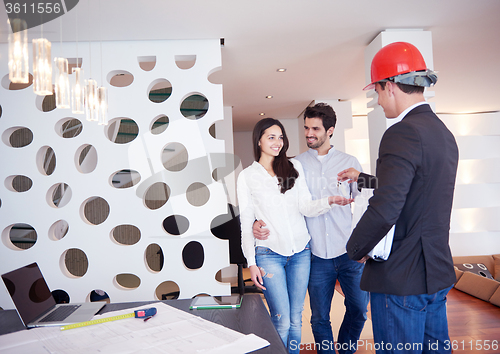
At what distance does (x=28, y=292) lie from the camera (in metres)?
1.38

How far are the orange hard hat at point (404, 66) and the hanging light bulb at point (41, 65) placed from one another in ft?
4.36

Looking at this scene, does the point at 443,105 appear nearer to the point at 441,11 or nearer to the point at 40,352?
the point at 441,11

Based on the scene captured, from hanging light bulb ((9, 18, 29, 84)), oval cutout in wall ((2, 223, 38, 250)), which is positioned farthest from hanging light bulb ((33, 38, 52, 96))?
oval cutout in wall ((2, 223, 38, 250))

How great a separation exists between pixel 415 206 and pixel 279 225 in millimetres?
889

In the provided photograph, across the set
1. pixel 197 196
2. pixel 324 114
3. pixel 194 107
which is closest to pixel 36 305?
pixel 324 114

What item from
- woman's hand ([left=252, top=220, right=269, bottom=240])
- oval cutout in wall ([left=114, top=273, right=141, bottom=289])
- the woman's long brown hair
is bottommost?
oval cutout in wall ([left=114, top=273, right=141, bottom=289])

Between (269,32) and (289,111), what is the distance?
130 inches

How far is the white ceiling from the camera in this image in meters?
2.41

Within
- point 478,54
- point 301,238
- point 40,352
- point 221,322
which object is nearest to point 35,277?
point 40,352

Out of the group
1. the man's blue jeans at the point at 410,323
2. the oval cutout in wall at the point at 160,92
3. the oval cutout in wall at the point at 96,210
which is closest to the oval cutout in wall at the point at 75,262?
the oval cutout in wall at the point at 96,210

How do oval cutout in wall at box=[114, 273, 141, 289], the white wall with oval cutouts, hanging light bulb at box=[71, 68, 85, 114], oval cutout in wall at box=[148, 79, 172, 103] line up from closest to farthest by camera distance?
1. hanging light bulb at box=[71, 68, 85, 114]
2. the white wall with oval cutouts
3. oval cutout in wall at box=[148, 79, 172, 103]
4. oval cutout in wall at box=[114, 273, 141, 289]

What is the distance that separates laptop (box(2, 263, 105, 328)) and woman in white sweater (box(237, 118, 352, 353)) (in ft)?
2.95

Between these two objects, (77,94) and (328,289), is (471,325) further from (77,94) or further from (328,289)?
(77,94)

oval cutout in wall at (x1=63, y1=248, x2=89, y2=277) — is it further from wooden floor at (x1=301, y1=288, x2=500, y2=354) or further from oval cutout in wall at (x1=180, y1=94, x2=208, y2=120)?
wooden floor at (x1=301, y1=288, x2=500, y2=354)
